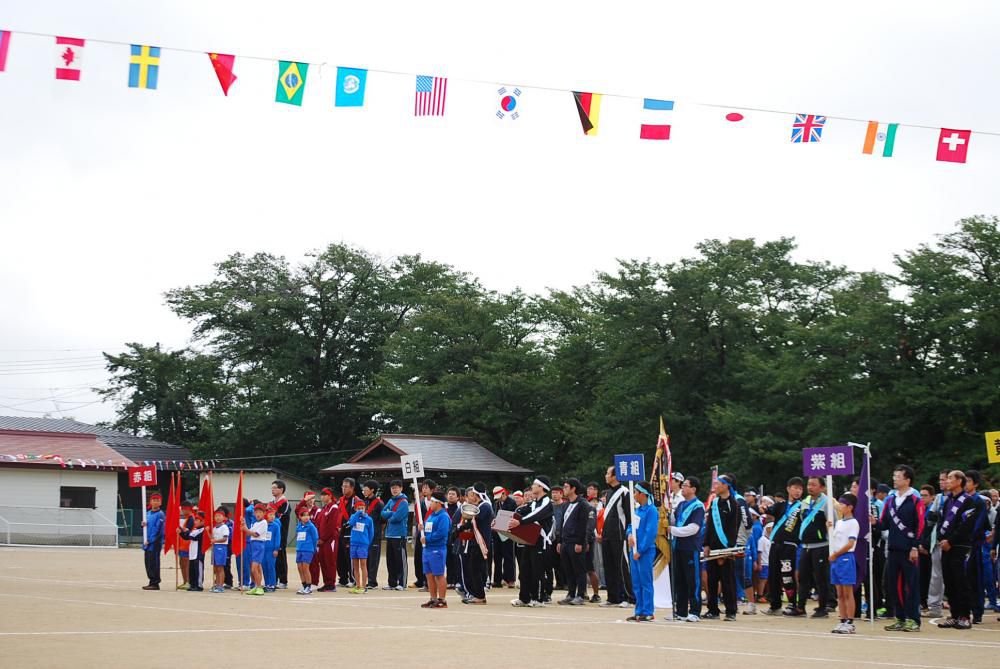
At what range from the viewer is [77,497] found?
45156 mm

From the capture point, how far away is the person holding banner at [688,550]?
14586mm

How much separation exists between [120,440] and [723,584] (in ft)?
172

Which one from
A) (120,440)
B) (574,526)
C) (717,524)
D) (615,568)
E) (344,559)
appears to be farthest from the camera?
(120,440)

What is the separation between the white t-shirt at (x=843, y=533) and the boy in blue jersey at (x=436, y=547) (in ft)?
16.8

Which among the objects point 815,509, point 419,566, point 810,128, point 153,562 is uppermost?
point 810,128

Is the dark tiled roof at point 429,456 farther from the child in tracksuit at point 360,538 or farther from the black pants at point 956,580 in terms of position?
the black pants at point 956,580

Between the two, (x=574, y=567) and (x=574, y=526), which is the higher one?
(x=574, y=526)

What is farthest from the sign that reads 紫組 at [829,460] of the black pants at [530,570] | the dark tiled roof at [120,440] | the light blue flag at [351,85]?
the dark tiled roof at [120,440]

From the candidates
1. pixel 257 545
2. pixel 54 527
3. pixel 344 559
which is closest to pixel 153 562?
pixel 257 545

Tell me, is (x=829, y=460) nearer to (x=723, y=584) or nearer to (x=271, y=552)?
(x=723, y=584)

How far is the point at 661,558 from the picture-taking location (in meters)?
14.7

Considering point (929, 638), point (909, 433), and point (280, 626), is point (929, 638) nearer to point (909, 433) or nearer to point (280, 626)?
point (280, 626)

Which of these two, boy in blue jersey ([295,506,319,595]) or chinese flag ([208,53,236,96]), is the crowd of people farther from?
chinese flag ([208,53,236,96])

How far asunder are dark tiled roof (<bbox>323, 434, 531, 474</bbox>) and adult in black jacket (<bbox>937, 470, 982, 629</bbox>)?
24.2 meters
